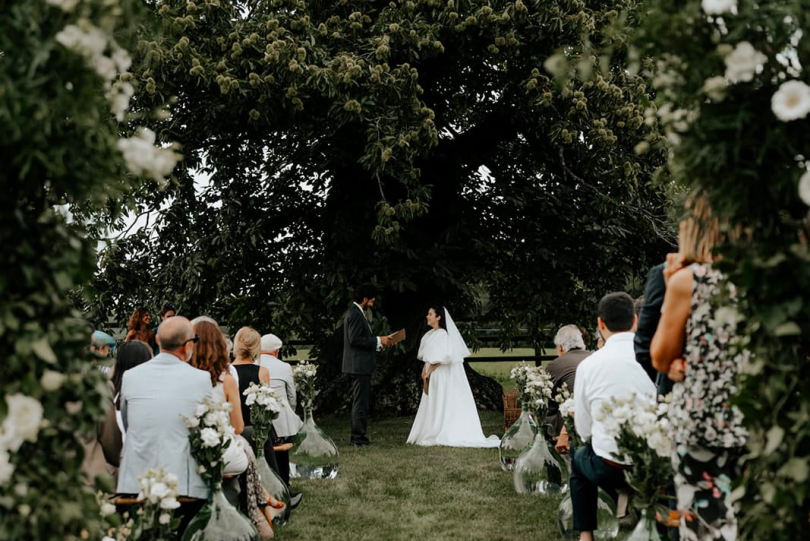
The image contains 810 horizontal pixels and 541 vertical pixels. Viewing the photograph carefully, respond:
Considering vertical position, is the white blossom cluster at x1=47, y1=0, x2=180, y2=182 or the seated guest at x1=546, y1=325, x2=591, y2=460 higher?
the white blossom cluster at x1=47, y1=0, x2=180, y2=182

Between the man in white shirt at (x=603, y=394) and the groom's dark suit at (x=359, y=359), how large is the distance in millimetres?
6036

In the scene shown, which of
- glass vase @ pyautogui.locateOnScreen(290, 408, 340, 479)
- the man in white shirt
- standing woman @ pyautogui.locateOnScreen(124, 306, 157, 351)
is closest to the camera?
the man in white shirt

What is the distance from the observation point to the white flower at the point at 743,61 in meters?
2.43

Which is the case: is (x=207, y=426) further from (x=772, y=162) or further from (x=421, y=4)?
(x=421, y=4)

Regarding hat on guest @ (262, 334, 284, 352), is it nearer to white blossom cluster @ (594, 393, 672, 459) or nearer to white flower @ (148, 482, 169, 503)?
white flower @ (148, 482, 169, 503)

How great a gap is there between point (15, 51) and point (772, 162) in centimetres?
219

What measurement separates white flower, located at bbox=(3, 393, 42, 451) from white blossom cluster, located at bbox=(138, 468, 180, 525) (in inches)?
60.6

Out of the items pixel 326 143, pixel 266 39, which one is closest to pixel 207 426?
pixel 266 39

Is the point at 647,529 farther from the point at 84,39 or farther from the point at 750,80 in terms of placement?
the point at 84,39

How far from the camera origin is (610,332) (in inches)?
206

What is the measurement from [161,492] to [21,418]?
1.58 metres

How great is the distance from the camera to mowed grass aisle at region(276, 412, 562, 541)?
6.62m

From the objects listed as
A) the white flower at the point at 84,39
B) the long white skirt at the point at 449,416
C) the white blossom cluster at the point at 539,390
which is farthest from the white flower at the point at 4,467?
the long white skirt at the point at 449,416

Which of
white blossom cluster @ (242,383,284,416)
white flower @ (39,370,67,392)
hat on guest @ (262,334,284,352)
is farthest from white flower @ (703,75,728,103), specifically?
hat on guest @ (262,334,284,352)
